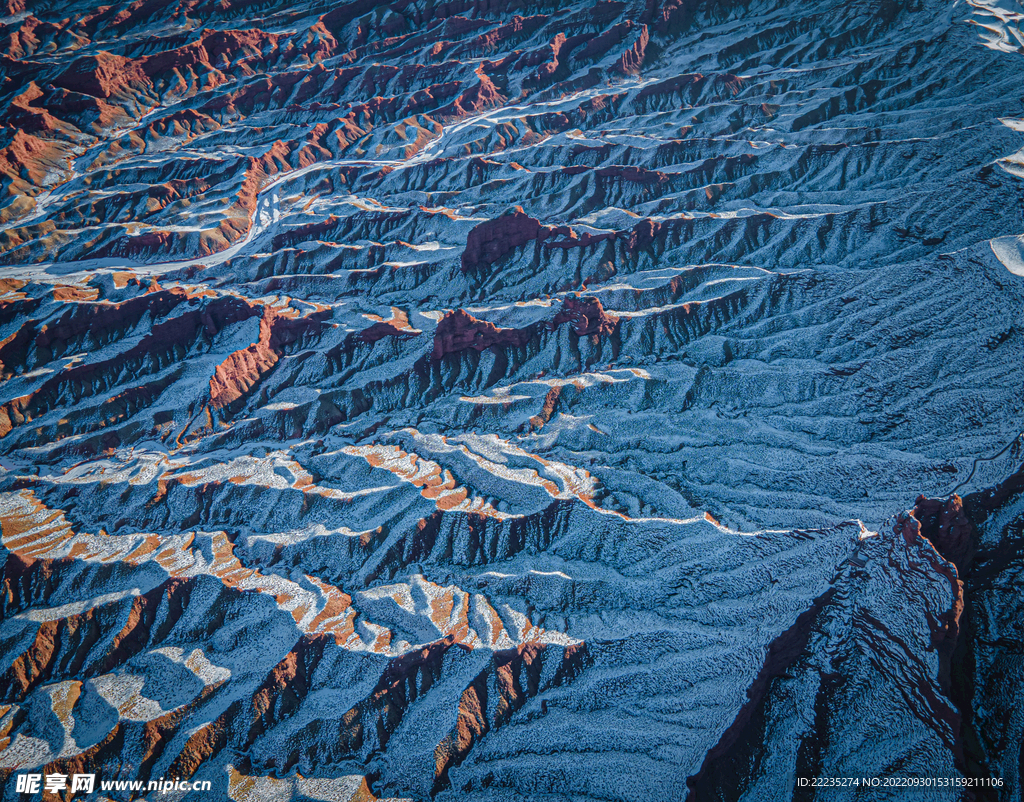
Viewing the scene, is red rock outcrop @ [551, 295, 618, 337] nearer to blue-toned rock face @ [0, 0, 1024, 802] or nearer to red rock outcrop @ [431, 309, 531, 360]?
blue-toned rock face @ [0, 0, 1024, 802]

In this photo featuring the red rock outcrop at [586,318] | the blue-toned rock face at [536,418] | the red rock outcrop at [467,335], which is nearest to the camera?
the blue-toned rock face at [536,418]

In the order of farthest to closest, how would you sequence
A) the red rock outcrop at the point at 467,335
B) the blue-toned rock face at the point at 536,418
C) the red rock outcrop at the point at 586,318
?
the red rock outcrop at the point at 586,318 → the red rock outcrop at the point at 467,335 → the blue-toned rock face at the point at 536,418

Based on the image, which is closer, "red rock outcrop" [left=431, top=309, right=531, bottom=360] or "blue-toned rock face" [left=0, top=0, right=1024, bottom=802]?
"blue-toned rock face" [left=0, top=0, right=1024, bottom=802]

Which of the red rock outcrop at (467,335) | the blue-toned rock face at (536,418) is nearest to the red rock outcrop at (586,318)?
the blue-toned rock face at (536,418)

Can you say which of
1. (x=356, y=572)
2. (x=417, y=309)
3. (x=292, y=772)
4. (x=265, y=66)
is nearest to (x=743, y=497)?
(x=356, y=572)

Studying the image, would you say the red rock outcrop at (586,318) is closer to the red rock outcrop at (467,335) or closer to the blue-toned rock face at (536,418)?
the blue-toned rock face at (536,418)

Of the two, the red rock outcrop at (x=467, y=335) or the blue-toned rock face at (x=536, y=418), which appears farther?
the red rock outcrop at (x=467, y=335)

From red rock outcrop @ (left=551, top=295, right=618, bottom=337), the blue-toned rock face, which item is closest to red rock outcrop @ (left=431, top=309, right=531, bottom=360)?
the blue-toned rock face

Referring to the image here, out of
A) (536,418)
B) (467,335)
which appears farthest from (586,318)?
(536,418)

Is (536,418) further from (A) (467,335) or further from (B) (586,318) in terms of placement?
(B) (586,318)

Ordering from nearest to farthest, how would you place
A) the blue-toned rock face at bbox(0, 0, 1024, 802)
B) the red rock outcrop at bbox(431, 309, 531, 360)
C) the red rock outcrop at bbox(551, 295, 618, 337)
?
the blue-toned rock face at bbox(0, 0, 1024, 802) < the red rock outcrop at bbox(431, 309, 531, 360) < the red rock outcrop at bbox(551, 295, 618, 337)
